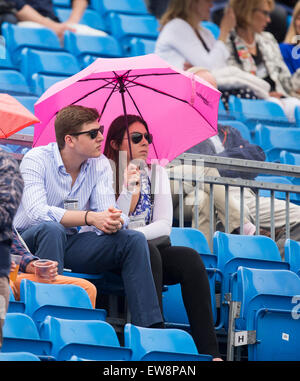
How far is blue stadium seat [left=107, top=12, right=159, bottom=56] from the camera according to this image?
31.5 ft

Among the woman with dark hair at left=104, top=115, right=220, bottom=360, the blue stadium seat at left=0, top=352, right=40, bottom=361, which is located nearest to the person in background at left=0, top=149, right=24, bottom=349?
the blue stadium seat at left=0, top=352, right=40, bottom=361

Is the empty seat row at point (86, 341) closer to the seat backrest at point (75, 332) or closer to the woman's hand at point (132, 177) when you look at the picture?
the seat backrest at point (75, 332)

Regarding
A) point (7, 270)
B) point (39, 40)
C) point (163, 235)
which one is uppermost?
point (39, 40)

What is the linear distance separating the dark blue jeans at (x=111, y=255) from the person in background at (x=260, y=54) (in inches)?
150

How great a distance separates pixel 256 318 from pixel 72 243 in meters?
1.03

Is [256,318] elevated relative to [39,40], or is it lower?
lower

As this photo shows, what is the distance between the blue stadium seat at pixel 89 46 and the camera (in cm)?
885

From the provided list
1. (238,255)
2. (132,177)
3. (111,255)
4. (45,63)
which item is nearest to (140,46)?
(45,63)

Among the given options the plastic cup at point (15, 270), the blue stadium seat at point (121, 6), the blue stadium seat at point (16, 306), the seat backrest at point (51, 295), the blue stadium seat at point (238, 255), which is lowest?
the blue stadium seat at point (16, 306)

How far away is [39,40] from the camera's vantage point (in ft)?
28.2

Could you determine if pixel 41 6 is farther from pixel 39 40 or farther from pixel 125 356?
pixel 125 356

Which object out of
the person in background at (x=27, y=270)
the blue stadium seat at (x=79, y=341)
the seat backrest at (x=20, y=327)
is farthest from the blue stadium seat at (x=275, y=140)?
the seat backrest at (x=20, y=327)

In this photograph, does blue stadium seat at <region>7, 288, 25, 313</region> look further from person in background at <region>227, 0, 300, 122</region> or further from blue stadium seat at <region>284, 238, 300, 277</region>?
person in background at <region>227, 0, 300, 122</region>

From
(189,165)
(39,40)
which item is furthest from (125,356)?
(39,40)
